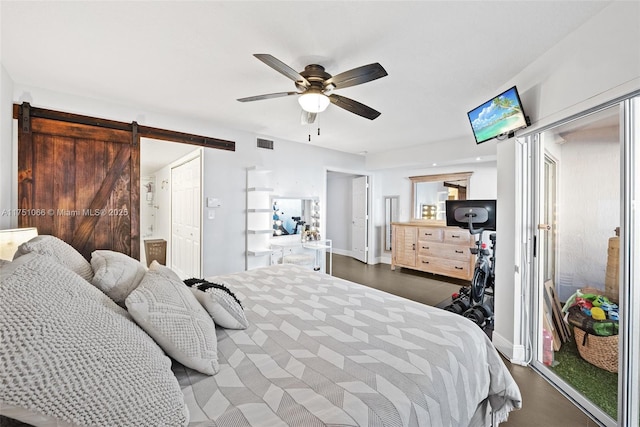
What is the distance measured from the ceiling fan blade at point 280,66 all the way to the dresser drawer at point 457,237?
13.1 feet

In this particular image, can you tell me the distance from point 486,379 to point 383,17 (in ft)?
6.86

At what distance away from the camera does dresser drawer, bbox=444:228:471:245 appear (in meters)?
4.77

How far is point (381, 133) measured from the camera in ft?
13.8

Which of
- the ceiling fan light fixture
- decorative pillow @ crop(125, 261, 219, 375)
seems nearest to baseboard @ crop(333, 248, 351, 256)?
the ceiling fan light fixture

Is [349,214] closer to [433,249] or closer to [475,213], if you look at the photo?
[433,249]

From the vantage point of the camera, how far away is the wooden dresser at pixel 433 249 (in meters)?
4.79

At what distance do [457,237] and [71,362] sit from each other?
5.22 meters

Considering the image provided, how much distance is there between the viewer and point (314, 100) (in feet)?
7.20

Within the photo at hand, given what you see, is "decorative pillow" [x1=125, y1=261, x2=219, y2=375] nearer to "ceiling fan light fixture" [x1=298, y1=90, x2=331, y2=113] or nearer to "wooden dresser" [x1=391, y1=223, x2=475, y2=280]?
"ceiling fan light fixture" [x1=298, y1=90, x2=331, y2=113]

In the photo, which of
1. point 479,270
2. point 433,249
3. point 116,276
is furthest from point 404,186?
point 116,276

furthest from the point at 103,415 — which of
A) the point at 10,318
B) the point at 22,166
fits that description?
the point at 22,166

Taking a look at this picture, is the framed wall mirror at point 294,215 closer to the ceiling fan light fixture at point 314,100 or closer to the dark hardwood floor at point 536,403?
the dark hardwood floor at point 536,403

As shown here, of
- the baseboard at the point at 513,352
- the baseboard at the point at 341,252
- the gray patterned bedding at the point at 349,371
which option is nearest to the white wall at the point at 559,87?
the baseboard at the point at 513,352

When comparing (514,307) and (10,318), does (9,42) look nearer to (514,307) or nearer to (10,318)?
(10,318)
